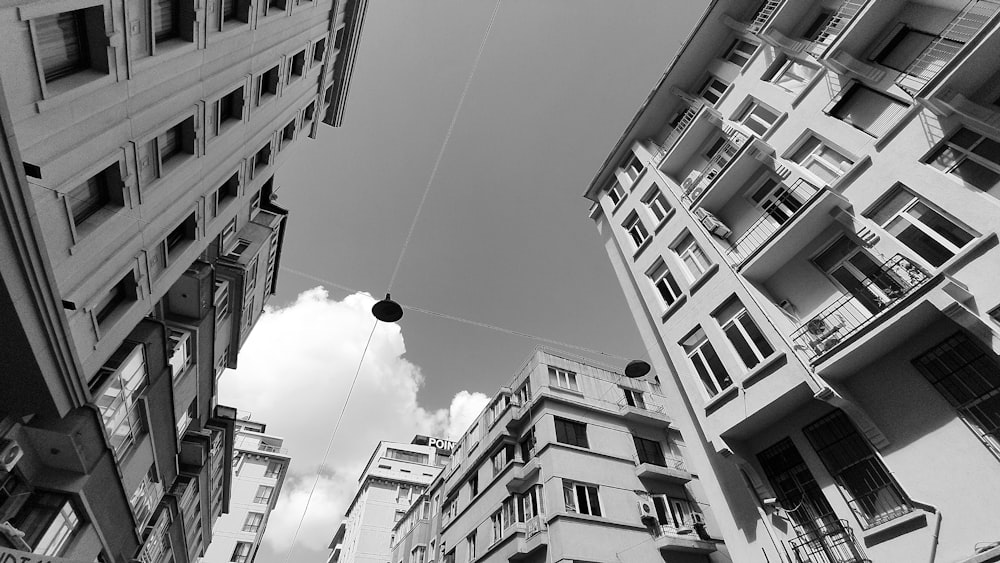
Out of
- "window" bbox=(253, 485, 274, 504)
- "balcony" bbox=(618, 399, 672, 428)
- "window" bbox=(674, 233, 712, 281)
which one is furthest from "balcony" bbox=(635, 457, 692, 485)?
"window" bbox=(253, 485, 274, 504)

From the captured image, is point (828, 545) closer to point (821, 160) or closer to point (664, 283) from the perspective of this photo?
point (664, 283)

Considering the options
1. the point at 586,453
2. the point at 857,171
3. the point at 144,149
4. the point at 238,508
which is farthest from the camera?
the point at 238,508

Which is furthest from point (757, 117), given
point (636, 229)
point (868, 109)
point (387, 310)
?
point (387, 310)

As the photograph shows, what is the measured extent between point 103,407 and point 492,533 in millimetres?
17035

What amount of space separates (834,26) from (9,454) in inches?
940

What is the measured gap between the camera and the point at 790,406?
34.6 ft

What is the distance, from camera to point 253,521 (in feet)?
172

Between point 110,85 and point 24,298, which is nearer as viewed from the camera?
point 24,298

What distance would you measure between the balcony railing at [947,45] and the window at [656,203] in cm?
805

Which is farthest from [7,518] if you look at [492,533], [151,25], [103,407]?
[492,533]

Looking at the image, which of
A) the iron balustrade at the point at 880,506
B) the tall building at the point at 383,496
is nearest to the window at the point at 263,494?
the tall building at the point at 383,496

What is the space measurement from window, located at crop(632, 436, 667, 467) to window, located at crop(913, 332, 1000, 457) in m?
15.0

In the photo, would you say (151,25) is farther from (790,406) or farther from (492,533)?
(492,533)

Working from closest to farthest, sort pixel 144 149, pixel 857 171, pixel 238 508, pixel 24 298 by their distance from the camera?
pixel 24 298
pixel 857 171
pixel 144 149
pixel 238 508
